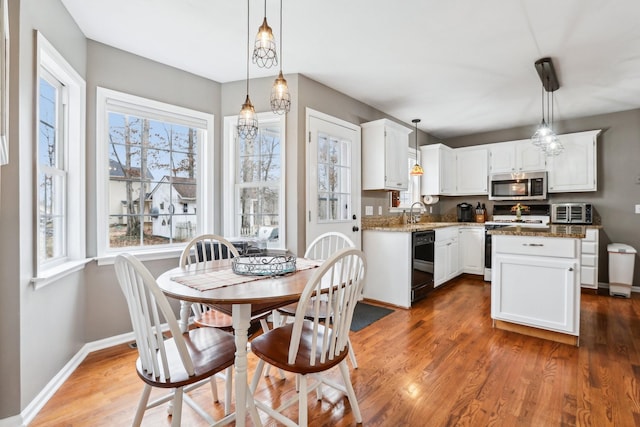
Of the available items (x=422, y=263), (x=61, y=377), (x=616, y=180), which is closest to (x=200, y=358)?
(x=61, y=377)

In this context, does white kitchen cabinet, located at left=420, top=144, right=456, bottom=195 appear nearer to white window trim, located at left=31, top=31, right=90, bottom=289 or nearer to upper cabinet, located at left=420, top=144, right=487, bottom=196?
upper cabinet, located at left=420, top=144, right=487, bottom=196

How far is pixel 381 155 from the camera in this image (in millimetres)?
3756

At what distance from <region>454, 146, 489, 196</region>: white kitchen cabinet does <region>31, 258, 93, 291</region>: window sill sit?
526cm

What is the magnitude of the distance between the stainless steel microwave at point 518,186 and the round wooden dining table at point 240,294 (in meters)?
4.51

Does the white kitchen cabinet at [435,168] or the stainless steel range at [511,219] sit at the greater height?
the white kitchen cabinet at [435,168]

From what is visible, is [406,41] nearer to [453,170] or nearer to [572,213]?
[453,170]

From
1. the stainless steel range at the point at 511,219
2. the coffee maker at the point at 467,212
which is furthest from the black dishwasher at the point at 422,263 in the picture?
the coffee maker at the point at 467,212

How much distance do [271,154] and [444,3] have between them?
1.89 m

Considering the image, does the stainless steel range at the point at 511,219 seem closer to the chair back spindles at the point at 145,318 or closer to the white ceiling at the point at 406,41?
the white ceiling at the point at 406,41

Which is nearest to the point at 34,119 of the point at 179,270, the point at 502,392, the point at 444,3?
the point at 179,270

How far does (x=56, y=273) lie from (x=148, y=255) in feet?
2.65

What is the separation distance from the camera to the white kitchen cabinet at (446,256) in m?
4.08

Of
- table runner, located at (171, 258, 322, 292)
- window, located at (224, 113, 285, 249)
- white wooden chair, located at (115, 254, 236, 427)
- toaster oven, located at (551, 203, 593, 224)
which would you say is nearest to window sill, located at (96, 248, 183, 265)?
window, located at (224, 113, 285, 249)

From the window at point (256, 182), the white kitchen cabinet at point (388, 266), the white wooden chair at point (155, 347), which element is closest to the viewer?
the white wooden chair at point (155, 347)
